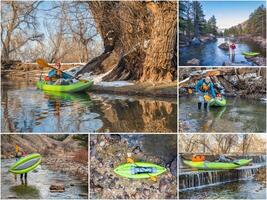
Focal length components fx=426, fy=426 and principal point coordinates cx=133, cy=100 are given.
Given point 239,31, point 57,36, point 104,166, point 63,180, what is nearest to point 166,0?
point 239,31

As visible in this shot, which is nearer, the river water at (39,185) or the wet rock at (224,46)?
the river water at (39,185)

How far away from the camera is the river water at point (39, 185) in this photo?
3197mm

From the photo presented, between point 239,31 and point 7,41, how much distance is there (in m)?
1.80

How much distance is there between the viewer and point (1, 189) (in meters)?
3.21

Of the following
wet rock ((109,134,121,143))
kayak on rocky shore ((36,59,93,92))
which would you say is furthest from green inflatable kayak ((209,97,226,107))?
kayak on rocky shore ((36,59,93,92))

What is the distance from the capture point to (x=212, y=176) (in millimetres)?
3293

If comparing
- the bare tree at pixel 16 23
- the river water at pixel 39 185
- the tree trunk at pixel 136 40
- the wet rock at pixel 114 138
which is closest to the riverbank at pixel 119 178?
the wet rock at pixel 114 138

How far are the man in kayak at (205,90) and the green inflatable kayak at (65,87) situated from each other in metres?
0.86

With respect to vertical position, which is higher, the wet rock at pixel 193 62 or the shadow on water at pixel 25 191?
the wet rock at pixel 193 62

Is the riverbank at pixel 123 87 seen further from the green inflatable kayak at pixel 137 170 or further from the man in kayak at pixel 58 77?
the green inflatable kayak at pixel 137 170

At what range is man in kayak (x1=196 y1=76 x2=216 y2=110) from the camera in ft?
10.7

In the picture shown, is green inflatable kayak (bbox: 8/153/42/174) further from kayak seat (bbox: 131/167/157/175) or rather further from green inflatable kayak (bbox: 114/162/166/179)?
kayak seat (bbox: 131/167/157/175)

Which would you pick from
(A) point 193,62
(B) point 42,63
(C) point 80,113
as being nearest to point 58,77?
(B) point 42,63

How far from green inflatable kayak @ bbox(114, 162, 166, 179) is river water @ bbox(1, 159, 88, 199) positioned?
0.30m
